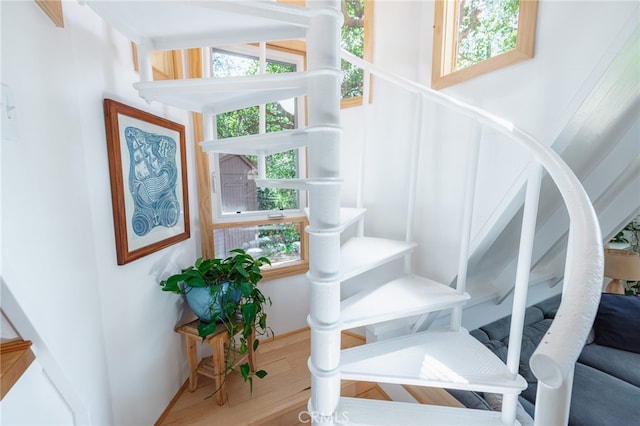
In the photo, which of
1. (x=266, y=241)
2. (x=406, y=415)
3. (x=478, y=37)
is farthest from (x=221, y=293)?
(x=478, y=37)

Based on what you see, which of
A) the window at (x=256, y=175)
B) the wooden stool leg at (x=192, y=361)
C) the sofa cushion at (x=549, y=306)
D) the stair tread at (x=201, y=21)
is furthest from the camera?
the sofa cushion at (x=549, y=306)

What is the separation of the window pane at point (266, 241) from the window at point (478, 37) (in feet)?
4.96

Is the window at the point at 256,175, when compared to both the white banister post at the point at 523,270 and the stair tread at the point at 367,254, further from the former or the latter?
the white banister post at the point at 523,270

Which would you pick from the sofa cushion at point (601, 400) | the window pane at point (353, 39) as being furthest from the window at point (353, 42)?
the sofa cushion at point (601, 400)

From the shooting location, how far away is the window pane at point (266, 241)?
211 centimetres

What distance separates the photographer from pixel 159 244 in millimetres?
1454

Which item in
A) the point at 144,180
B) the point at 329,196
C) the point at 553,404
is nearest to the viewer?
the point at 553,404

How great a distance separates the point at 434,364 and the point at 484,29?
161 centimetres

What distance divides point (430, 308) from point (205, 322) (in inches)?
47.8

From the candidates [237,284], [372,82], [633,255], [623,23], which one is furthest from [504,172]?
[633,255]

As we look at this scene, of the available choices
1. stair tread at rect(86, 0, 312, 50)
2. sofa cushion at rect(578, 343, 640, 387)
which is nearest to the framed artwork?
stair tread at rect(86, 0, 312, 50)

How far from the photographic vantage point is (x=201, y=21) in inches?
33.4

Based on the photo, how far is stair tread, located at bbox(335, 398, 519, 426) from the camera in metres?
1.04

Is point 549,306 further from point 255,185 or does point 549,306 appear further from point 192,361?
point 192,361
